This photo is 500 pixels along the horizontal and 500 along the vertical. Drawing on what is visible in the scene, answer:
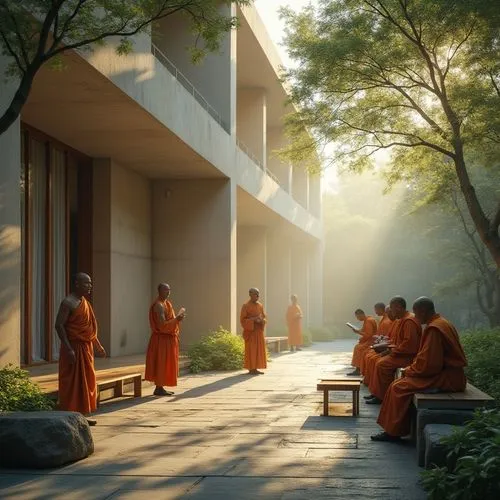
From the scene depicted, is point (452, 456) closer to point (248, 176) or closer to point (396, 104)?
point (396, 104)

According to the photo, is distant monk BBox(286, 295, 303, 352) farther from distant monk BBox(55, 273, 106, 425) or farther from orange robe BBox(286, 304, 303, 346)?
distant monk BBox(55, 273, 106, 425)

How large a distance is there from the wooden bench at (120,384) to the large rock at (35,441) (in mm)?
4154

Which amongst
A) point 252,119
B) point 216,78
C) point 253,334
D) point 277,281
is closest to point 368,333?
point 253,334

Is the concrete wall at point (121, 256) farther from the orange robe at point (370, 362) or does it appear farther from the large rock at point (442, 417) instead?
the large rock at point (442, 417)

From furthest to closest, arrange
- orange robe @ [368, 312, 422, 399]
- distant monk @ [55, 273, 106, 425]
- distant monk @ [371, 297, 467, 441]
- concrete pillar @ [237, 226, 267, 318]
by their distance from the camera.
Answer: concrete pillar @ [237, 226, 267, 318] < orange robe @ [368, 312, 422, 399] < distant monk @ [55, 273, 106, 425] < distant monk @ [371, 297, 467, 441]

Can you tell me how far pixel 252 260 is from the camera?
33.6m

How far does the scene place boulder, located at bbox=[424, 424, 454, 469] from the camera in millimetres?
6828

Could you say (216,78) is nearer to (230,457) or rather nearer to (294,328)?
(294,328)

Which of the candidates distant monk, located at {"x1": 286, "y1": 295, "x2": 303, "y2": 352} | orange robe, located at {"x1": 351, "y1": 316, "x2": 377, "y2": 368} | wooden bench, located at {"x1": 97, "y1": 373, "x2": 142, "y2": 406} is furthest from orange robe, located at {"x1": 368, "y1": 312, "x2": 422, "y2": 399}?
distant monk, located at {"x1": 286, "y1": 295, "x2": 303, "y2": 352}

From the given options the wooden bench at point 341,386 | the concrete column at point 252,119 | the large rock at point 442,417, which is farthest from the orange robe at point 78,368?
the concrete column at point 252,119

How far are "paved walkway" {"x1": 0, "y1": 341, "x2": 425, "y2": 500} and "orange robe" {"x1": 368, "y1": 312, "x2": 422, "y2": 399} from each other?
480mm

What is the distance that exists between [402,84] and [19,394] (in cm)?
1020

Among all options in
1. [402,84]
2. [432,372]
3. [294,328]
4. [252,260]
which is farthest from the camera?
[252,260]

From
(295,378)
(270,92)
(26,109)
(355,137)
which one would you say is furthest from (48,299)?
(270,92)
